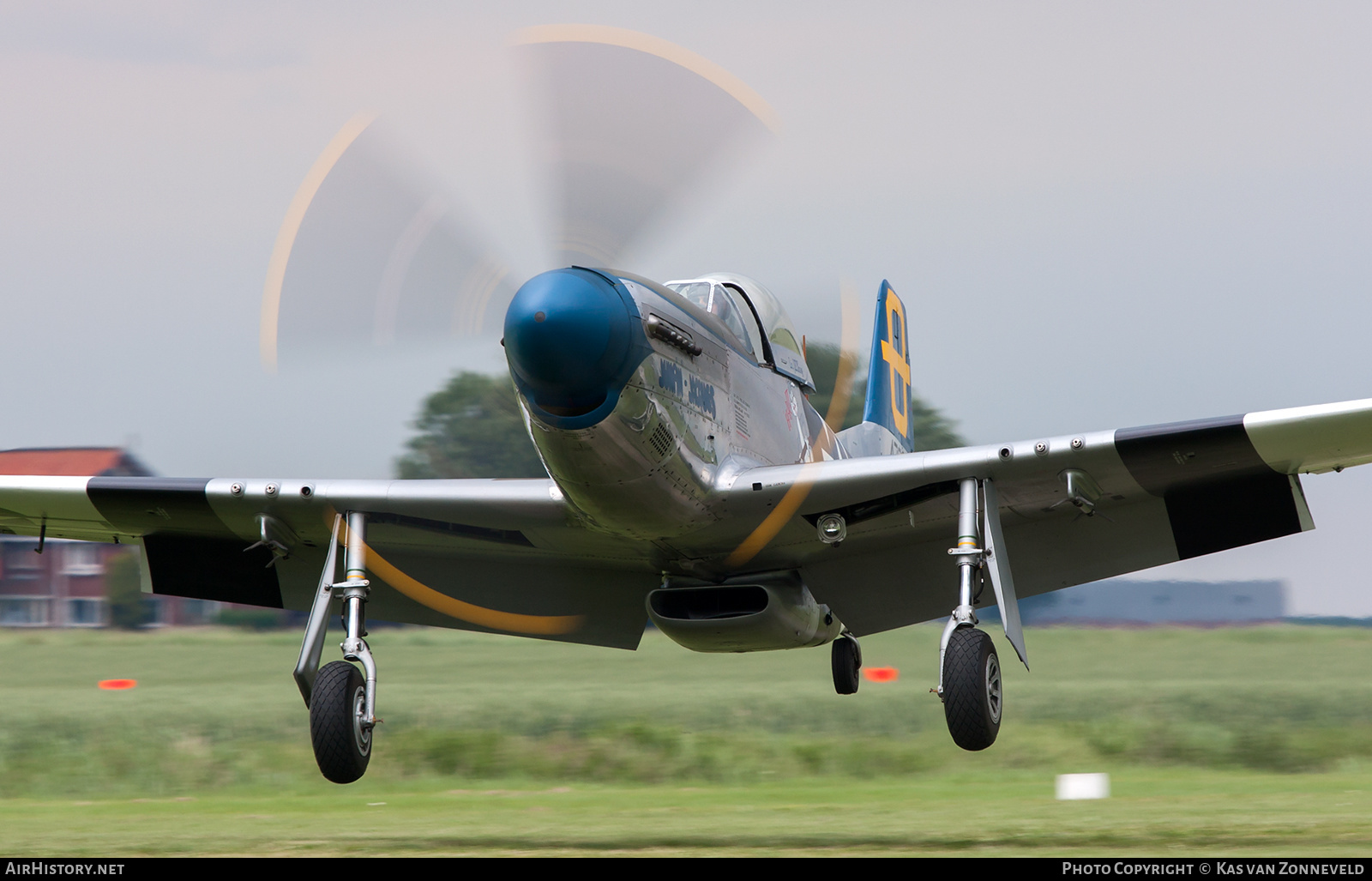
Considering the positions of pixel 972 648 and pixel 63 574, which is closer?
pixel 972 648

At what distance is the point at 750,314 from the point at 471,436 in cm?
283

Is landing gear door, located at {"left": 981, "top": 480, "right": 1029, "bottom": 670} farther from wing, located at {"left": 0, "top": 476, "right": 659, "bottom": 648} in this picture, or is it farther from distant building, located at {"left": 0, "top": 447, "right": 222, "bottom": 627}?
distant building, located at {"left": 0, "top": 447, "right": 222, "bottom": 627}

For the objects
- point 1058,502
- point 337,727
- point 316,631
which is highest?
point 1058,502

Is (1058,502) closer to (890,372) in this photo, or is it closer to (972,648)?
(972,648)

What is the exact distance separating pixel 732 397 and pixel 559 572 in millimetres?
3026

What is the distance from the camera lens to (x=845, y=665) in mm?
12000

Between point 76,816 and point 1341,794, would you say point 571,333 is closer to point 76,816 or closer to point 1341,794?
point 76,816

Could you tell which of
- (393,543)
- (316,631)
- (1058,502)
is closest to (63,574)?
(393,543)

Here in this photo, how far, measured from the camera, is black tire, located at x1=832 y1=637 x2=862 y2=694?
472 inches

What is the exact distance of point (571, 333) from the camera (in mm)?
7430

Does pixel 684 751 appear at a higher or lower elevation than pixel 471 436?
lower

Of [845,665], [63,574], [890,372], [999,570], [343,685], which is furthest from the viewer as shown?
[63,574]

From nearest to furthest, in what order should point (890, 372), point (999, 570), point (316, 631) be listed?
point (999, 570) → point (316, 631) → point (890, 372)
